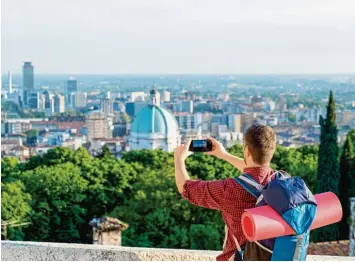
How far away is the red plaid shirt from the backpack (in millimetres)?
55

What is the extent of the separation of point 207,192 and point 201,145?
0.86 feet

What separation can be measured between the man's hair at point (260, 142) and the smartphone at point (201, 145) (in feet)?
0.94

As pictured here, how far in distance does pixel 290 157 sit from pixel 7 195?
7.92m

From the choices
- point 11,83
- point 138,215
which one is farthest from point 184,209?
point 11,83

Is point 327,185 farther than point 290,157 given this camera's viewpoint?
No

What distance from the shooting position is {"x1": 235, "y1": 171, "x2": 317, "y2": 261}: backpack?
260 centimetres

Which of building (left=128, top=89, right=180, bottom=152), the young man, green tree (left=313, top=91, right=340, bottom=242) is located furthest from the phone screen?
building (left=128, top=89, right=180, bottom=152)

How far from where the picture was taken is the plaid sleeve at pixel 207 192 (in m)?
2.77

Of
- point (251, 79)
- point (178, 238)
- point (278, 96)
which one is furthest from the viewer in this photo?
point (251, 79)

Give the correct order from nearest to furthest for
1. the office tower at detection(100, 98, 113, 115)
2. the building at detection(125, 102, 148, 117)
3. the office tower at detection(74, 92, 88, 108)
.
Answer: the building at detection(125, 102, 148, 117) → the office tower at detection(100, 98, 113, 115) → the office tower at detection(74, 92, 88, 108)

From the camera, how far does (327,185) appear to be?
18281mm

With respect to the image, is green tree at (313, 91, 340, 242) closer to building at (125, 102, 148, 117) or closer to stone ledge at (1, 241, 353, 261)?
stone ledge at (1, 241, 353, 261)

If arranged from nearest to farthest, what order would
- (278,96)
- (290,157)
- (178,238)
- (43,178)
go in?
1. (178,238)
2. (43,178)
3. (290,157)
4. (278,96)

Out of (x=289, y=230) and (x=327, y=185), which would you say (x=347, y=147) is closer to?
(x=327, y=185)
